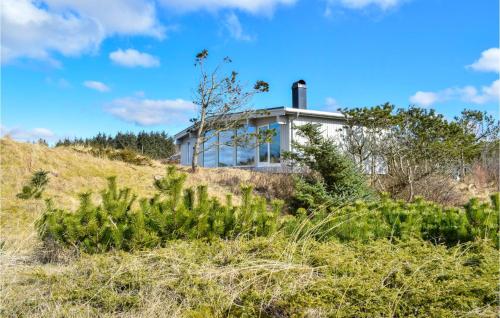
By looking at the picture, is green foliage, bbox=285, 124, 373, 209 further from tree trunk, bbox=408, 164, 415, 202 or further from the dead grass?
the dead grass

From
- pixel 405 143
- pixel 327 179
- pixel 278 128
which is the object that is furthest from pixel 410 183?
pixel 278 128

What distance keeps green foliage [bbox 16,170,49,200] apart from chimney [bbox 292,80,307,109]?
1193 cm

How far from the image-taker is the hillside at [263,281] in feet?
8.14

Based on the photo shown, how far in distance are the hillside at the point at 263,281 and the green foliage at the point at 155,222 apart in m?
0.15

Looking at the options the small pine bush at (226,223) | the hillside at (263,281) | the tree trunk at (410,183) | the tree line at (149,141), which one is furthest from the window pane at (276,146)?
the tree line at (149,141)

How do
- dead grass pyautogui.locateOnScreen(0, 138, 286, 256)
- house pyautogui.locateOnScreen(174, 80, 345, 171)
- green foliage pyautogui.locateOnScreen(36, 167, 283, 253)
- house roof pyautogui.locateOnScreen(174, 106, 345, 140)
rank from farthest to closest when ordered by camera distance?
house pyautogui.locateOnScreen(174, 80, 345, 171) < house roof pyautogui.locateOnScreen(174, 106, 345, 140) < dead grass pyautogui.locateOnScreen(0, 138, 286, 256) < green foliage pyautogui.locateOnScreen(36, 167, 283, 253)

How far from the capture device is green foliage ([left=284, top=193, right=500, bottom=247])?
147 inches

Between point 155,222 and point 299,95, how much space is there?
48.3 ft

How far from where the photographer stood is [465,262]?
3062 millimetres

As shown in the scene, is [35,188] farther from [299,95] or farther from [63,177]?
[299,95]

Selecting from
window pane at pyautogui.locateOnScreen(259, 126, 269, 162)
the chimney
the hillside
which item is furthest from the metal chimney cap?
the hillside

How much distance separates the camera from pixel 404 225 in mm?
3855

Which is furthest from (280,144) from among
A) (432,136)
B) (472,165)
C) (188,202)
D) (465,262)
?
(465,262)

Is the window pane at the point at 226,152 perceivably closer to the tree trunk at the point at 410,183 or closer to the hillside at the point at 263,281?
the tree trunk at the point at 410,183
